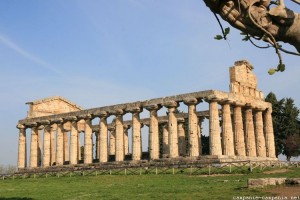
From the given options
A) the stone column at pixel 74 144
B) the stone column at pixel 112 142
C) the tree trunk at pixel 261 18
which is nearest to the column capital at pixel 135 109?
the stone column at pixel 74 144

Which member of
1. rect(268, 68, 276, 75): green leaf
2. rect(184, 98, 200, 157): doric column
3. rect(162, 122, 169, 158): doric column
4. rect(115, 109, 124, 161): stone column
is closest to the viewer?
rect(268, 68, 276, 75): green leaf

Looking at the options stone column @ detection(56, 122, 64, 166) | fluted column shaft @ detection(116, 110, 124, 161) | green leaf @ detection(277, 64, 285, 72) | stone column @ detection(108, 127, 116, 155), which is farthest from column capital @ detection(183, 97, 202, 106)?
green leaf @ detection(277, 64, 285, 72)

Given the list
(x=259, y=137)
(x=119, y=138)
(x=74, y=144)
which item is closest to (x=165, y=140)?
(x=119, y=138)

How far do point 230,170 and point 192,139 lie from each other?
1099cm

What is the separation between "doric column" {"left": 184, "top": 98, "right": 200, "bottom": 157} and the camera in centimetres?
4300

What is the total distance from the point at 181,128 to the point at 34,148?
20883 mm

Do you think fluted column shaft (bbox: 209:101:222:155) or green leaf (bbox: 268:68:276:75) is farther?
fluted column shaft (bbox: 209:101:222:155)

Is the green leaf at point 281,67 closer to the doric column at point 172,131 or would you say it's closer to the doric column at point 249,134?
the doric column at point 172,131

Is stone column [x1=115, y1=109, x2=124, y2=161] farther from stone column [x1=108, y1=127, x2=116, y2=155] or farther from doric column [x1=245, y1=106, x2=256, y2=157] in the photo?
doric column [x1=245, y1=106, x2=256, y2=157]

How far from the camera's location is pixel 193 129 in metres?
43.8

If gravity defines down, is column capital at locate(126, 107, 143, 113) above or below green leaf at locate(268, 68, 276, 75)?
above

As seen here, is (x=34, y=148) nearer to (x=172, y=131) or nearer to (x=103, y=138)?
(x=103, y=138)

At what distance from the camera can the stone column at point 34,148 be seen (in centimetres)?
5941

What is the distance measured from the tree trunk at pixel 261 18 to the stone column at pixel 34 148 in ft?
183
